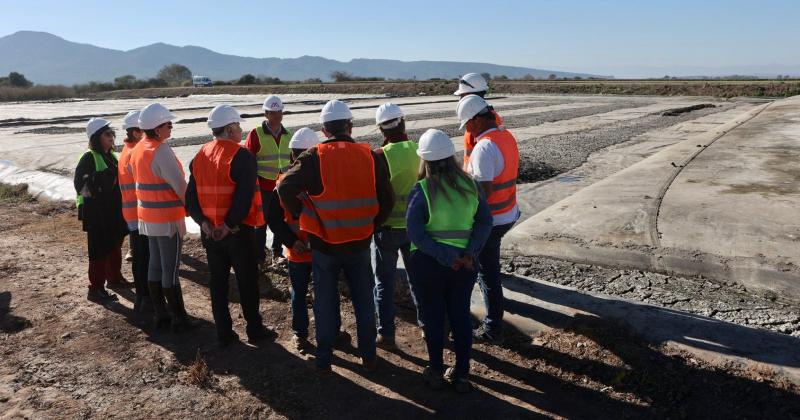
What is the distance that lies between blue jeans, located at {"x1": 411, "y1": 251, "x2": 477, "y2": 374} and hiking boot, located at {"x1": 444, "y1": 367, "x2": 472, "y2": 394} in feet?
0.11

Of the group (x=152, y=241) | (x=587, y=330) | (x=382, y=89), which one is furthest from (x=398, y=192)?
(x=382, y=89)

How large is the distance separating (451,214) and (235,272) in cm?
199

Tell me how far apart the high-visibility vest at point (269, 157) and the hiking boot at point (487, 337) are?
2.90 m

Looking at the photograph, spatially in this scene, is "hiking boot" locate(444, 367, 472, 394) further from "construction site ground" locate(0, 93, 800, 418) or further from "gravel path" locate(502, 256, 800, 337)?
"gravel path" locate(502, 256, 800, 337)

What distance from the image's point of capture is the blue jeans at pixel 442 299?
12.0 feet

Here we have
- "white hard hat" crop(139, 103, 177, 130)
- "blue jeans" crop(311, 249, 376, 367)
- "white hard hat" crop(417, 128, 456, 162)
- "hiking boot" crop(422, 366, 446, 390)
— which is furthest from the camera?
"white hard hat" crop(139, 103, 177, 130)

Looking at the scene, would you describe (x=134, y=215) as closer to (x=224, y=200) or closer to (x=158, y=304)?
(x=158, y=304)

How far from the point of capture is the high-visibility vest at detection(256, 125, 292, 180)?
6.14 metres

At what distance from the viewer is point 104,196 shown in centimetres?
572

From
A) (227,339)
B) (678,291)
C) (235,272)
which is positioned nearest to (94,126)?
(235,272)

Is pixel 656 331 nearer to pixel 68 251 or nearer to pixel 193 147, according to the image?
pixel 68 251

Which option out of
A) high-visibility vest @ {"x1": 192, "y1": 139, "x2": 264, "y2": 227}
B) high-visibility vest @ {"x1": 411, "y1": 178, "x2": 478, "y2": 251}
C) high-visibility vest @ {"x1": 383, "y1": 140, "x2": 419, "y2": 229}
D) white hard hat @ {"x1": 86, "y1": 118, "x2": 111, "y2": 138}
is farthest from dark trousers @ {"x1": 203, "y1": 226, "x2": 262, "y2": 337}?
white hard hat @ {"x1": 86, "y1": 118, "x2": 111, "y2": 138}

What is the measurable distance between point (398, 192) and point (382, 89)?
5386 cm

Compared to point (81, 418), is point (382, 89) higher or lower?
higher
